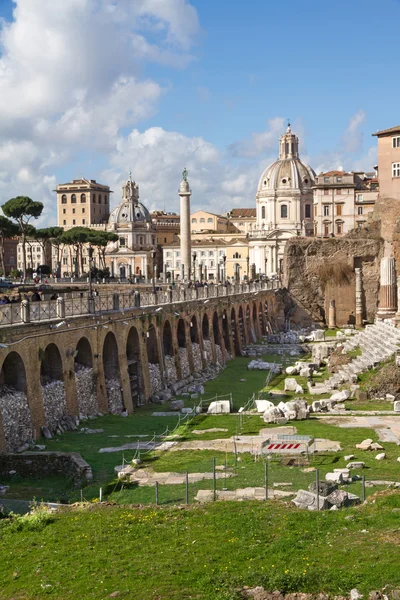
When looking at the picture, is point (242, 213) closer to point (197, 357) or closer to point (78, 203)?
point (78, 203)

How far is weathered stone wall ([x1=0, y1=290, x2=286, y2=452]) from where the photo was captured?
83.5 ft

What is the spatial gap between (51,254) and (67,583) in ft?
429

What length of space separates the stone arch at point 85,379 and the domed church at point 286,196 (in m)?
91.4

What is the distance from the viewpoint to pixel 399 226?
51312 mm

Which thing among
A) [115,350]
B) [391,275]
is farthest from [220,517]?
[391,275]

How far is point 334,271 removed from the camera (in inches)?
2729

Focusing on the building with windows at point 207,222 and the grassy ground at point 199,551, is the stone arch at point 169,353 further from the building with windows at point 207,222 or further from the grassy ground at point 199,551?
the building with windows at point 207,222

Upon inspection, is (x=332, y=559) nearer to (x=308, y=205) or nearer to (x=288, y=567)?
(x=288, y=567)

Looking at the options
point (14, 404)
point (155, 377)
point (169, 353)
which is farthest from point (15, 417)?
point (169, 353)

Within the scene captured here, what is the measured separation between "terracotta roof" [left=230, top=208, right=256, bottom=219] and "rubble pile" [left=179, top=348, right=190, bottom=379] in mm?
125023

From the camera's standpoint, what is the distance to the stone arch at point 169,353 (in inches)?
1571

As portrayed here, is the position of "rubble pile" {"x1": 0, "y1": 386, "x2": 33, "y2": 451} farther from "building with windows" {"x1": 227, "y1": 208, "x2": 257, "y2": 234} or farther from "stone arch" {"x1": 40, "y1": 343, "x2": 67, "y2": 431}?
"building with windows" {"x1": 227, "y1": 208, "x2": 257, "y2": 234}

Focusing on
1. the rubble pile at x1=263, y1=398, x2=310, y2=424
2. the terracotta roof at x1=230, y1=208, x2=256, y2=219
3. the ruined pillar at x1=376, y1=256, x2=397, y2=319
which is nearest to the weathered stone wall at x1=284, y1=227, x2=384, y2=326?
the ruined pillar at x1=376, y1=256, x2=397, y2=319

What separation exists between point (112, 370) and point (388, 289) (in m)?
24.4
